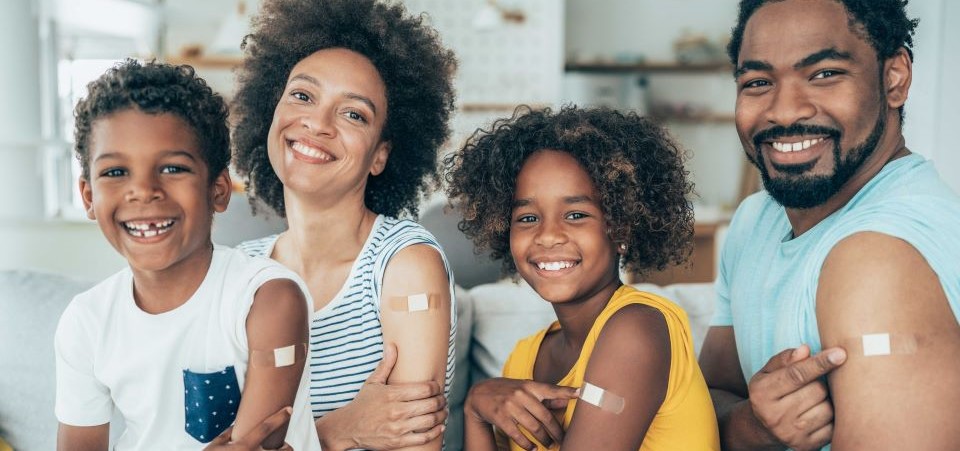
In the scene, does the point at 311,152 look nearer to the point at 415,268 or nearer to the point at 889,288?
the point at 415,268

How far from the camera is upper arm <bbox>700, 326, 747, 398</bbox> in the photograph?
1.62 meters

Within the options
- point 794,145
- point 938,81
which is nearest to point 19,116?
point 794,145

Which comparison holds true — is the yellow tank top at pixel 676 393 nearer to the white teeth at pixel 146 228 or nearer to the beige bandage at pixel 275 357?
the beige bandage at pixel 275 357

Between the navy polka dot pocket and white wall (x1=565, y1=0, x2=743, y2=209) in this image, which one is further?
white wall (x1=565, y1=0, x2=743, y2=209)

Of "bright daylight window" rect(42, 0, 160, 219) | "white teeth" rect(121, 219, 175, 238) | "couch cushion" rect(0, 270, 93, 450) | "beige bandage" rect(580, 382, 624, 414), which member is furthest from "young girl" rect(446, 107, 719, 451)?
"bright daylight window" rect(42, 0, 160, 219)

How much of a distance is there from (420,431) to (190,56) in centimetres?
463

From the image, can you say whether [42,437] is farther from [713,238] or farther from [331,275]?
[713,238]

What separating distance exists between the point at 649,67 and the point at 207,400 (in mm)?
5484

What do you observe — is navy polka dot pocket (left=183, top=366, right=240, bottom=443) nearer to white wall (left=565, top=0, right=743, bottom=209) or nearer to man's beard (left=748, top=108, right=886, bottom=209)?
man's beard (left=748, top=108, right=886, bottom=209)

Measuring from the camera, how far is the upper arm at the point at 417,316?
137 cm

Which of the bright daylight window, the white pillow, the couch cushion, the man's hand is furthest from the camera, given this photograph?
the bright daylight window

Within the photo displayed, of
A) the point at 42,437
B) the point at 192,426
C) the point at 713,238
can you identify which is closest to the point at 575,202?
the point at 192,426

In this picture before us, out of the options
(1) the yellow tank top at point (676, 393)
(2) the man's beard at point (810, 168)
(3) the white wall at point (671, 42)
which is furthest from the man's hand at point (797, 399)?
(3) the white wall at point (671, 42)

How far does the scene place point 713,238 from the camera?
5.34m
